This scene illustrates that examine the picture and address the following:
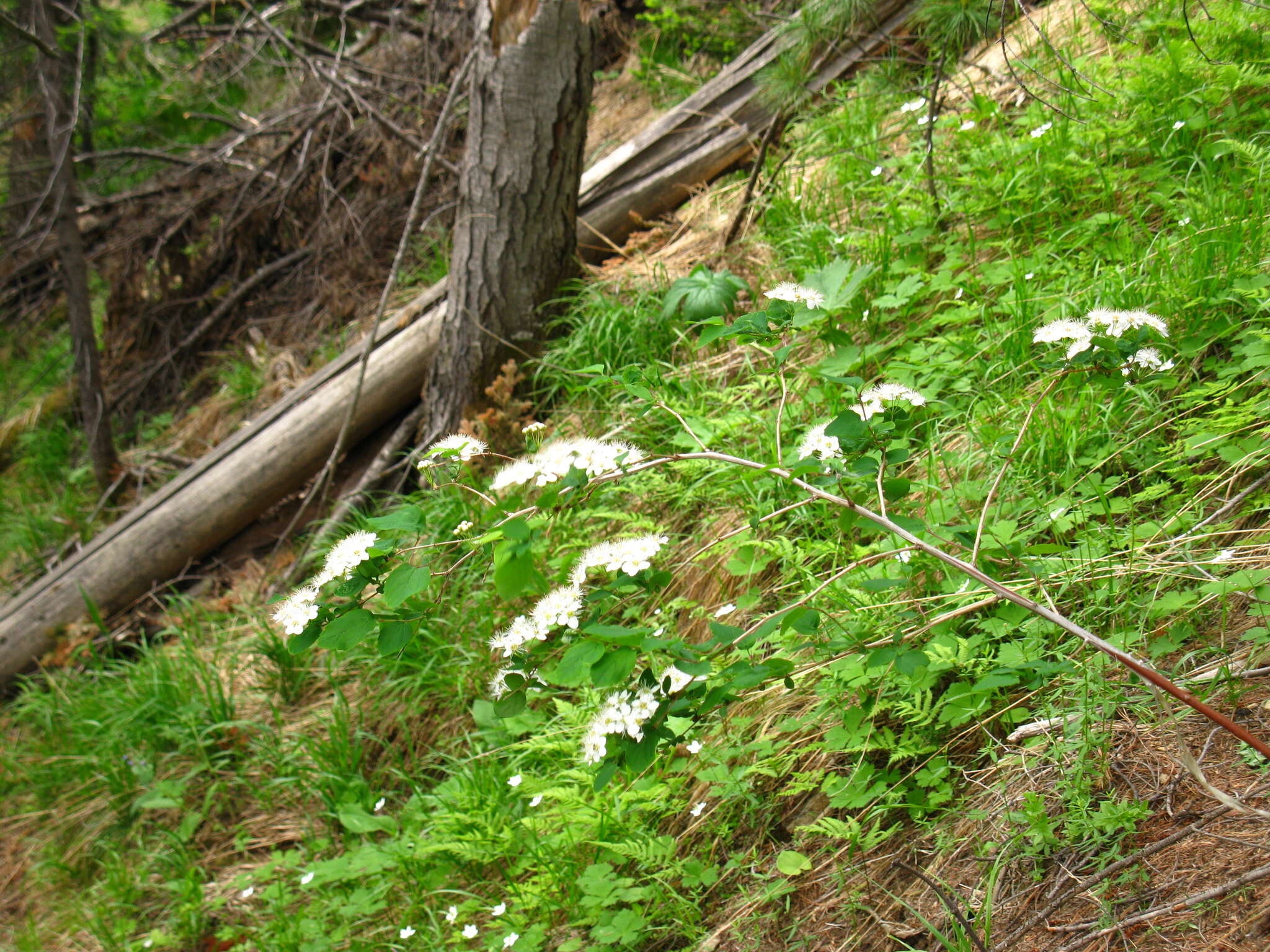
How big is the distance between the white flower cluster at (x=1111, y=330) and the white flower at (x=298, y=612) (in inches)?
52.9

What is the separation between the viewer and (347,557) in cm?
125

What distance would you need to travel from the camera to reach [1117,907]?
3.92 feet

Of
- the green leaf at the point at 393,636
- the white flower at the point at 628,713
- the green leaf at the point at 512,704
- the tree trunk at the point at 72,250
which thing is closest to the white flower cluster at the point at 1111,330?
the white flower at the point at 628,713

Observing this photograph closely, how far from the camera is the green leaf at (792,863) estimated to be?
151 cm

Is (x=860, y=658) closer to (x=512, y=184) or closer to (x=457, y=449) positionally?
(x=457, y=449)

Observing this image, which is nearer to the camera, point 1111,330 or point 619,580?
point 619,580

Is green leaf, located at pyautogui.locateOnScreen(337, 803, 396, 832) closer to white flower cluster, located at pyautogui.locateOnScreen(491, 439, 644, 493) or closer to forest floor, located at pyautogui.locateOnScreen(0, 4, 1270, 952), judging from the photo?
forest floor, located at pyautogui.locateOnScreen(0, 4, 1270, 952)

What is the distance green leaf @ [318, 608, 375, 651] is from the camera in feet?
3.96

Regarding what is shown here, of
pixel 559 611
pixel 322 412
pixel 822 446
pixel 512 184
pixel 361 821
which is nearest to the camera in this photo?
pixel 559 611

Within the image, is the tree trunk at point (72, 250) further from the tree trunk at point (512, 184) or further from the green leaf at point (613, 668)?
the green leaf at point (613, 668)

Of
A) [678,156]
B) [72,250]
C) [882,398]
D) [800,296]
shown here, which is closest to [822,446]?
[882,398]

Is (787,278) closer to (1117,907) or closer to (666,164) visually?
(666,164)

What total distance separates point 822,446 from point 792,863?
76 centimetres

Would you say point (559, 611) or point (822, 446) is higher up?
point (559, 611)
